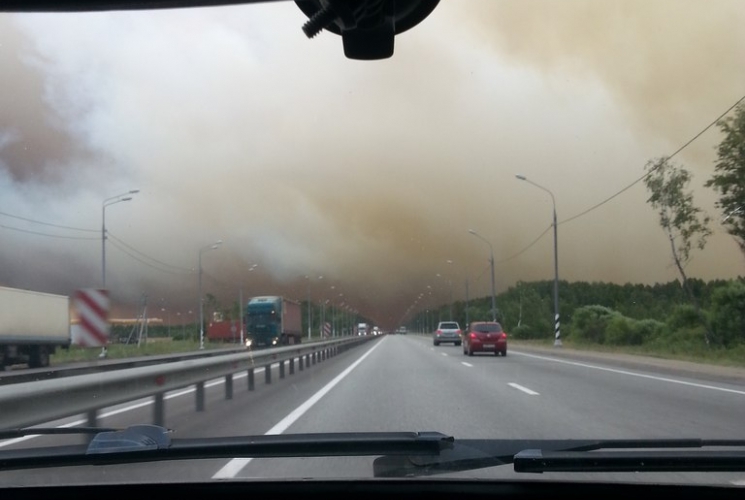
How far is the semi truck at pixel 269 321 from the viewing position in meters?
22.0

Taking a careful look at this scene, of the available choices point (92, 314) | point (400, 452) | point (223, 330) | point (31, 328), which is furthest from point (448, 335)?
point (400, 452)

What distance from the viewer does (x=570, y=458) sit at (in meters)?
4.29

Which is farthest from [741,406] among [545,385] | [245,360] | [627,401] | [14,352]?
[14,352]

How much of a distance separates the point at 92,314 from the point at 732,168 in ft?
78.0

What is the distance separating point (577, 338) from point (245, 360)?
40.1m

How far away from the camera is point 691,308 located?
42.3m

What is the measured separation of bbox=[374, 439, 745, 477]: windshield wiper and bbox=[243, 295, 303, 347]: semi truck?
16.1m

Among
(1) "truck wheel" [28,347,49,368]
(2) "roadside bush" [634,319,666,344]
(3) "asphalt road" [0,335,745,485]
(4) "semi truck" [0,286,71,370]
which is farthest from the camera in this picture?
(2) "roadside bush" [634,319,666,344]

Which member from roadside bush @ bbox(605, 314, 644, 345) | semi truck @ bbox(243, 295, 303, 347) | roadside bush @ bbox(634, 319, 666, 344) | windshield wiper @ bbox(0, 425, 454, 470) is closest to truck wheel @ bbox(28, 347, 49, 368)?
semi truck @ bbox(243, 295, 303, 347)

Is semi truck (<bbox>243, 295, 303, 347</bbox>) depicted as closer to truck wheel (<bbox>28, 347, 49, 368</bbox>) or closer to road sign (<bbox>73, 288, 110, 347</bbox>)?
truck wheel (<bbox>28, 347, 49, 368</bbox>)

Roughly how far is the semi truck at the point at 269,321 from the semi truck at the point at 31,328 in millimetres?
4832

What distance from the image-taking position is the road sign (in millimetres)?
8986

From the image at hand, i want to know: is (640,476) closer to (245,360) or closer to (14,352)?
(245,360)

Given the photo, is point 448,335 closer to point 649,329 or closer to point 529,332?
point 529,332
